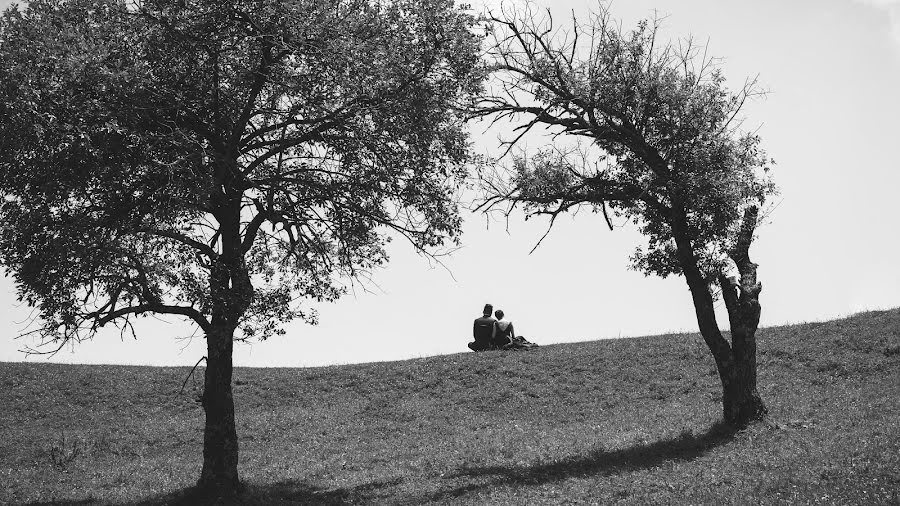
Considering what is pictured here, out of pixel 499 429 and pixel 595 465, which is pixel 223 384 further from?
pixel 499 429

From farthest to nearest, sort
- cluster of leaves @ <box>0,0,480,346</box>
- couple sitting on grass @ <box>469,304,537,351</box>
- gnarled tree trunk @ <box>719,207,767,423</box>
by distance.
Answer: couple sitting on grass @ <box>469,304,537,351</box>, gnarled tree trunk @ <box>719,207,767,423</box>, cluster of leaves @ <box>0,0,480,346</box>

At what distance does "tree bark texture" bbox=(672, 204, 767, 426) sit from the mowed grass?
2.83 ft

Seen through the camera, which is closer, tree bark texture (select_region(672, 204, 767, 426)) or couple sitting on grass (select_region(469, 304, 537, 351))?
tree bark texture (select_region(672, 204, 767, 426))

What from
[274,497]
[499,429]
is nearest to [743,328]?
[499,429]

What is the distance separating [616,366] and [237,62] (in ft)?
73.3

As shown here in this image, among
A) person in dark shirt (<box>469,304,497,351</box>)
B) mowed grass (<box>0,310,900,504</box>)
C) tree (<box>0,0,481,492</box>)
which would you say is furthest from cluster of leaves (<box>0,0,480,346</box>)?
person in dark shirt (<box>469,304,497,351</box>)

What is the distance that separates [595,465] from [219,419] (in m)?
10.6

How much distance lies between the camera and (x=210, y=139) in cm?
2044

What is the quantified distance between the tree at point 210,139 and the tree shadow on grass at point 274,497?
1.80 ft

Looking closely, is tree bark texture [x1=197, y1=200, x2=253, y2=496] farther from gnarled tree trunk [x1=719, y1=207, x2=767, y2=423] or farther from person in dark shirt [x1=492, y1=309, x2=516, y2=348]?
person in dark shirt [x1=492, y1=309, x2=516, y2=348]

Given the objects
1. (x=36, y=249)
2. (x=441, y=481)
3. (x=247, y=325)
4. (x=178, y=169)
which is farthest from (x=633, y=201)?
(x=36, y=249)

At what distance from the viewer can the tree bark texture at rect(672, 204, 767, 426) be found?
78.4 feet

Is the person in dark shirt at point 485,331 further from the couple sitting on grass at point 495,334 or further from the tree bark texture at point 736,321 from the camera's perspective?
the tree bark texture at point 736,321

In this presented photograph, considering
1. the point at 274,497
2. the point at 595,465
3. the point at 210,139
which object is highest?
the point at 210,139
